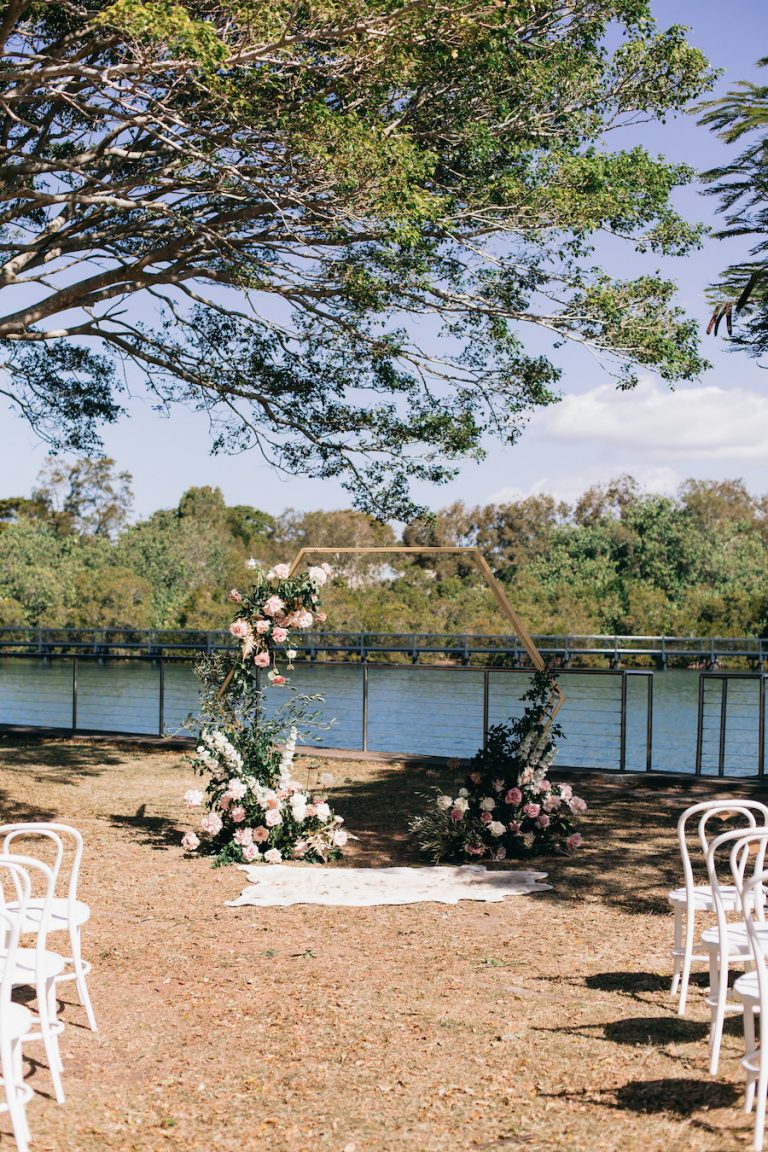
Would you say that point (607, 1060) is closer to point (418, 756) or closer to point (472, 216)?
point (472, 216)

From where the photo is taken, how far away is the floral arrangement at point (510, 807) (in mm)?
7418

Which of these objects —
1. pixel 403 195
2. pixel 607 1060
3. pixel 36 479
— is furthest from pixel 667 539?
pixel 607 1060

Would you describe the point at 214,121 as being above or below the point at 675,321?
above

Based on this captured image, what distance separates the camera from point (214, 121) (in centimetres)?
795

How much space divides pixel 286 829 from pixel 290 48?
194 inches

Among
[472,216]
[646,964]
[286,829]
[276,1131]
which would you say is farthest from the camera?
[472,216]

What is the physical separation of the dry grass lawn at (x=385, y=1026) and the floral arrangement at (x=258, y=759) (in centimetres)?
27

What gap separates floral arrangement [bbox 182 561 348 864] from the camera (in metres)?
7.35

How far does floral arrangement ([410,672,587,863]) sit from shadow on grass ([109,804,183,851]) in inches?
64.2

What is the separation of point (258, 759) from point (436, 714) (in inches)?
276

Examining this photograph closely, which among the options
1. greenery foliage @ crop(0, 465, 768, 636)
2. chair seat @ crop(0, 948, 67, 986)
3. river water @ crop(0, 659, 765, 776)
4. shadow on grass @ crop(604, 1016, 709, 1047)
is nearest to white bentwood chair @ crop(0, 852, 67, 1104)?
chair seat @ crop(0, 948, 67, 986)

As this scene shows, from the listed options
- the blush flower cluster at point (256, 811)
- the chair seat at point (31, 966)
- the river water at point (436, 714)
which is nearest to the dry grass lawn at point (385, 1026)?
the blush flower cluster at point (256, 811)

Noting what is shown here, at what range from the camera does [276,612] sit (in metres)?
7.41

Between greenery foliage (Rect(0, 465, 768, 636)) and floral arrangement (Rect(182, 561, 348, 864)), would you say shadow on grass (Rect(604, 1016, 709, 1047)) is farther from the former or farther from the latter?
greenery foliage (Rect(0, 465, 768, 636))
